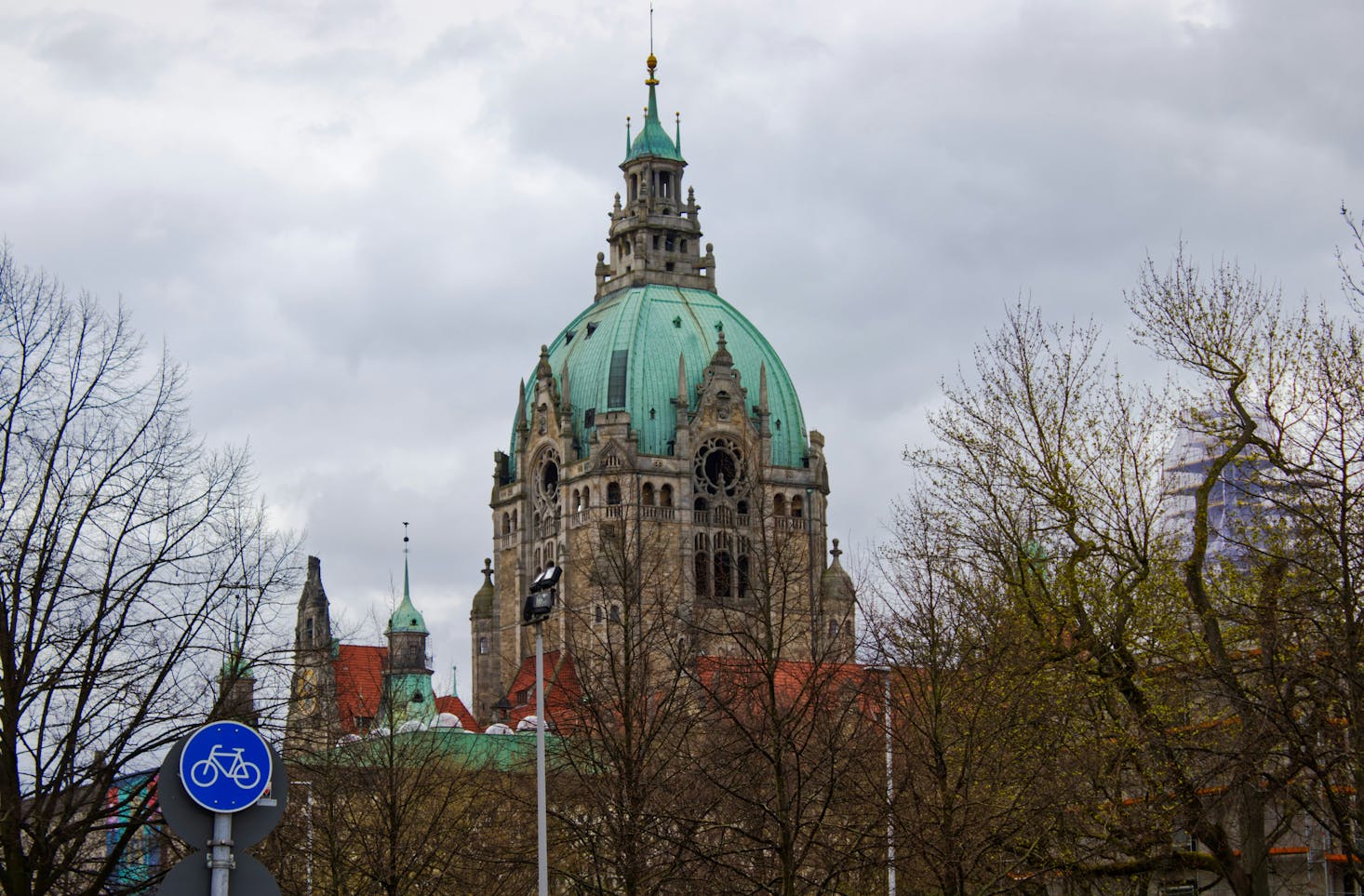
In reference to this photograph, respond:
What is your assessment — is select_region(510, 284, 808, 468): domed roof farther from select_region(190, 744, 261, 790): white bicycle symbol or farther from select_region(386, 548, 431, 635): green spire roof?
select_region(190, 744, 261, 790): white bicycle symbol

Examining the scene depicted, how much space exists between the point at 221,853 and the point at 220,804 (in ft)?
1.33

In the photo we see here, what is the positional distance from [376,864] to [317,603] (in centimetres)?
9861

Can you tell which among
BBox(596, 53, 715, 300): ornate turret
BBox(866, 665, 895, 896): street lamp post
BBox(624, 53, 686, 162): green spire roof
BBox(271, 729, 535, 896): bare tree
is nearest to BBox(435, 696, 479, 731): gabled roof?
BBox(596, 53, 715, 300): ornate turret

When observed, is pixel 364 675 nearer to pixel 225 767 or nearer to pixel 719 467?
pixel 719 467

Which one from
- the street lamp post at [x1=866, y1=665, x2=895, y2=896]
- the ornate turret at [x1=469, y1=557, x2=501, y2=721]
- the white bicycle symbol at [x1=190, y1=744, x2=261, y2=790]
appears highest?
the ornate turret at [x1=469, y1=557, x2=501, y2=721]

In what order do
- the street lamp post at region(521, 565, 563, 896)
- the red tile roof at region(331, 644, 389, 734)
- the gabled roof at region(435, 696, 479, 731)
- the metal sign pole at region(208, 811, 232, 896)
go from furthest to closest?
the gabled roof at region(435, 696, 479, 731)
the red tile roof at region(331, 644, 389, 734)
the street lamp post at region(521, 565, 563, 896)
the metal sign pole at region(208, 811, 232, 896)

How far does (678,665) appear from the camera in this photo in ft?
98.5

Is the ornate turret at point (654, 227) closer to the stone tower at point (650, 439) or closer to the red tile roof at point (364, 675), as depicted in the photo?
the stone tower at point (650, 439)

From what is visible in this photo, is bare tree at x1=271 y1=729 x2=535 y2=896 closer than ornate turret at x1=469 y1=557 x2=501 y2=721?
Yes

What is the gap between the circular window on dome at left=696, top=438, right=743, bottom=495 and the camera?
113438 millimetres

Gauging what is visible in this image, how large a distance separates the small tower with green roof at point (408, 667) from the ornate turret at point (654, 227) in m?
21.5

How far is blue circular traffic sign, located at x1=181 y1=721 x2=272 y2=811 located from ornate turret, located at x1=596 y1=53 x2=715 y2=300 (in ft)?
352

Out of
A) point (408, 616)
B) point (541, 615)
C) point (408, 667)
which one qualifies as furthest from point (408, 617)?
point (541, 615)

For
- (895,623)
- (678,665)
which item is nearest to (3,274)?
(678,665)
